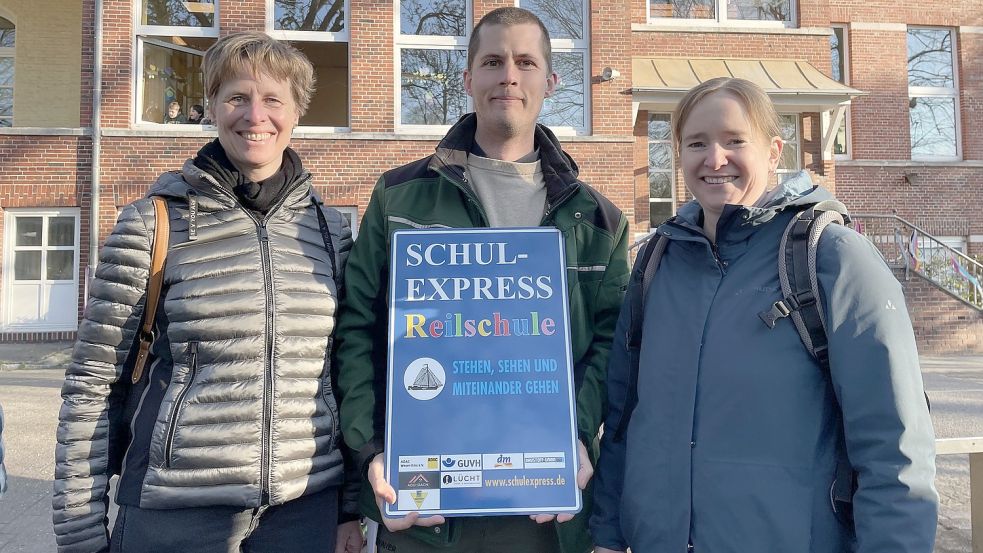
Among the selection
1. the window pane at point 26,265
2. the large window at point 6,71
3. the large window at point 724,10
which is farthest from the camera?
the large window at point 724,10

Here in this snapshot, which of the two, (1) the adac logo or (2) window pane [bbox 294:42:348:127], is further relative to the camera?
(2) window pane [bbox 294:42:348:127]

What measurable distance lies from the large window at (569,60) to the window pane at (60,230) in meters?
9.01

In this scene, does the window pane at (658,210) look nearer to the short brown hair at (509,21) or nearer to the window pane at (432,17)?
the window pane at (432,17)

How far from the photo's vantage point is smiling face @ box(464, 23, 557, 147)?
7.04ft

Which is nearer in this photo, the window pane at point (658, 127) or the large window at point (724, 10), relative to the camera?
the large window at point (724, 10)

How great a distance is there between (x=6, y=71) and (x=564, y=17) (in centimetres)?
1216

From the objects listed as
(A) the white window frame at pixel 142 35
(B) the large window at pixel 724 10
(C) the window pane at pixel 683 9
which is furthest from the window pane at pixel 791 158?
(A) the white window frame at pixel 142 35

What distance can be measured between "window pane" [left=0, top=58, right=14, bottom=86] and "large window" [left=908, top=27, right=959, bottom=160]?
70.3 feet

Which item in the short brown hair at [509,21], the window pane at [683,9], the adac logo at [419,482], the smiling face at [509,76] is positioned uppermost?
the window pane at [683,9]

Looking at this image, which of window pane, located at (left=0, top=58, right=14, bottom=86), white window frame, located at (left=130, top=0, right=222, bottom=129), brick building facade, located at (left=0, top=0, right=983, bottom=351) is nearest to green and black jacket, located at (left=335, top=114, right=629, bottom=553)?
brick building facade, located at (left=0, top=0, right=983, bottom=351)

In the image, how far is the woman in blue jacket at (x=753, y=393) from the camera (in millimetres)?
1492

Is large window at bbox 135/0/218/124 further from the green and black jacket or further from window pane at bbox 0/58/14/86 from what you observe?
the green and black jacket

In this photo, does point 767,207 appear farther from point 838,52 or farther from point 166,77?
point 838,52

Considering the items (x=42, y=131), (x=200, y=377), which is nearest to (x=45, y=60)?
(x=42, y=131)
